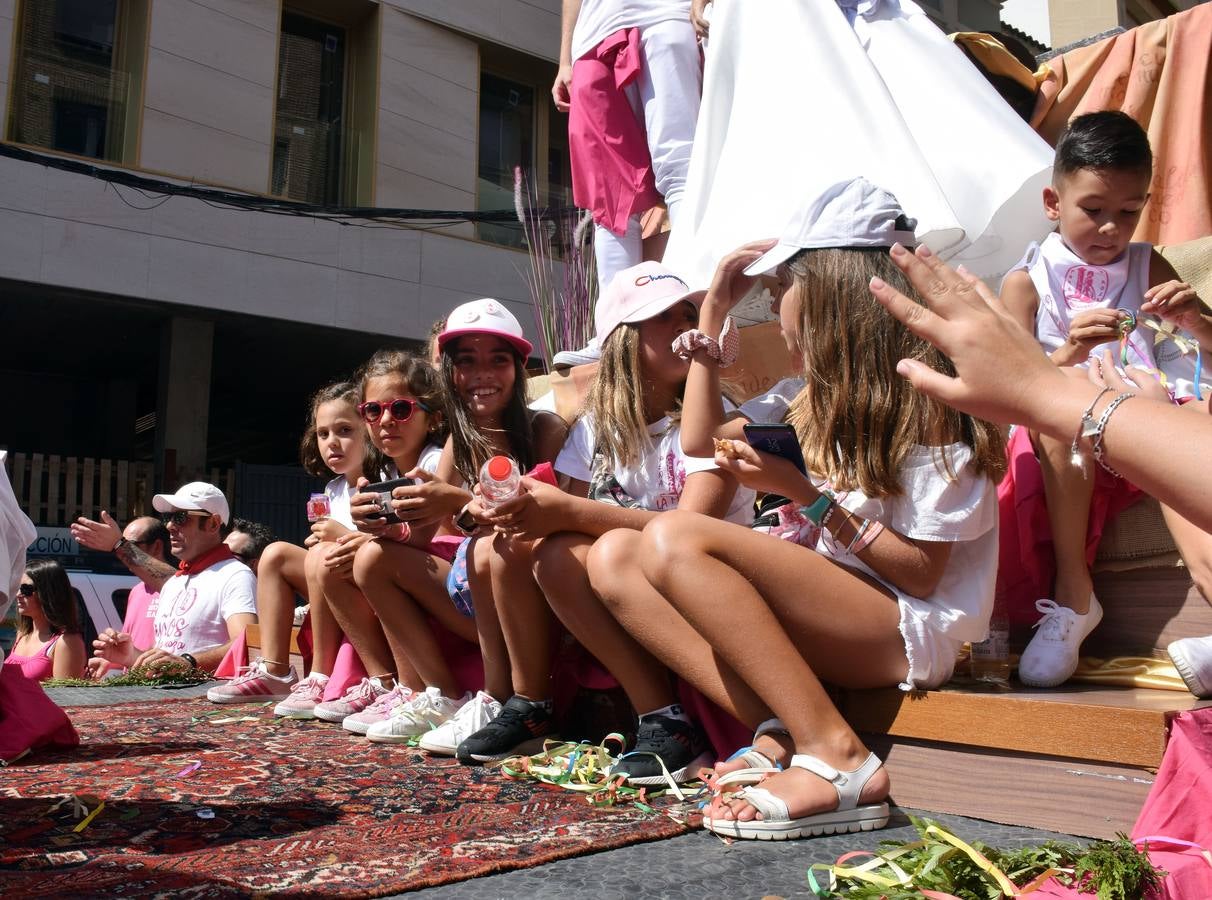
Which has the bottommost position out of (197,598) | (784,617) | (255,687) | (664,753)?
(255,687)

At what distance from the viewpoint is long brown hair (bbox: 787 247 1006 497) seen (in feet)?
7.07

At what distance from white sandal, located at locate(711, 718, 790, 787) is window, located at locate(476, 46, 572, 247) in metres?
10.5

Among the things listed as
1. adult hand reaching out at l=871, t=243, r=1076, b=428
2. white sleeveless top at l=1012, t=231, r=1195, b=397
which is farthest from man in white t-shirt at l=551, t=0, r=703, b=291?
adult hand reaching out at l=871, t=243, r=1076, b=428

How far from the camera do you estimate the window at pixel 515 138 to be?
12375 millimetres

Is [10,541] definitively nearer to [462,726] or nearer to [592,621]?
[462,726]

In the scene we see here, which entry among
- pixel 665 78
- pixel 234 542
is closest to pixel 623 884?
pixel 665 78

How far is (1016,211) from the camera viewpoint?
11.5ft

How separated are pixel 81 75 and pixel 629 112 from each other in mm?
7981

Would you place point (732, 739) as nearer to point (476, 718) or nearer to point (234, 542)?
point (476, 718)

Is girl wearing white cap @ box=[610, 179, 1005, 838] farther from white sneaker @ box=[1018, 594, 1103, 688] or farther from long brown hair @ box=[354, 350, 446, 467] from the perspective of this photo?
long brown hair @ box=[354, 350, 446, 467]

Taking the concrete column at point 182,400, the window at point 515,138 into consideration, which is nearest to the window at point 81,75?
the concrete column at point 182,400

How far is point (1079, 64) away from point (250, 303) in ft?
27.4

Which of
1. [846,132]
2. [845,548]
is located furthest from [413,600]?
[846,132]

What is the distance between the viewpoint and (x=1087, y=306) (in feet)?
9.22
